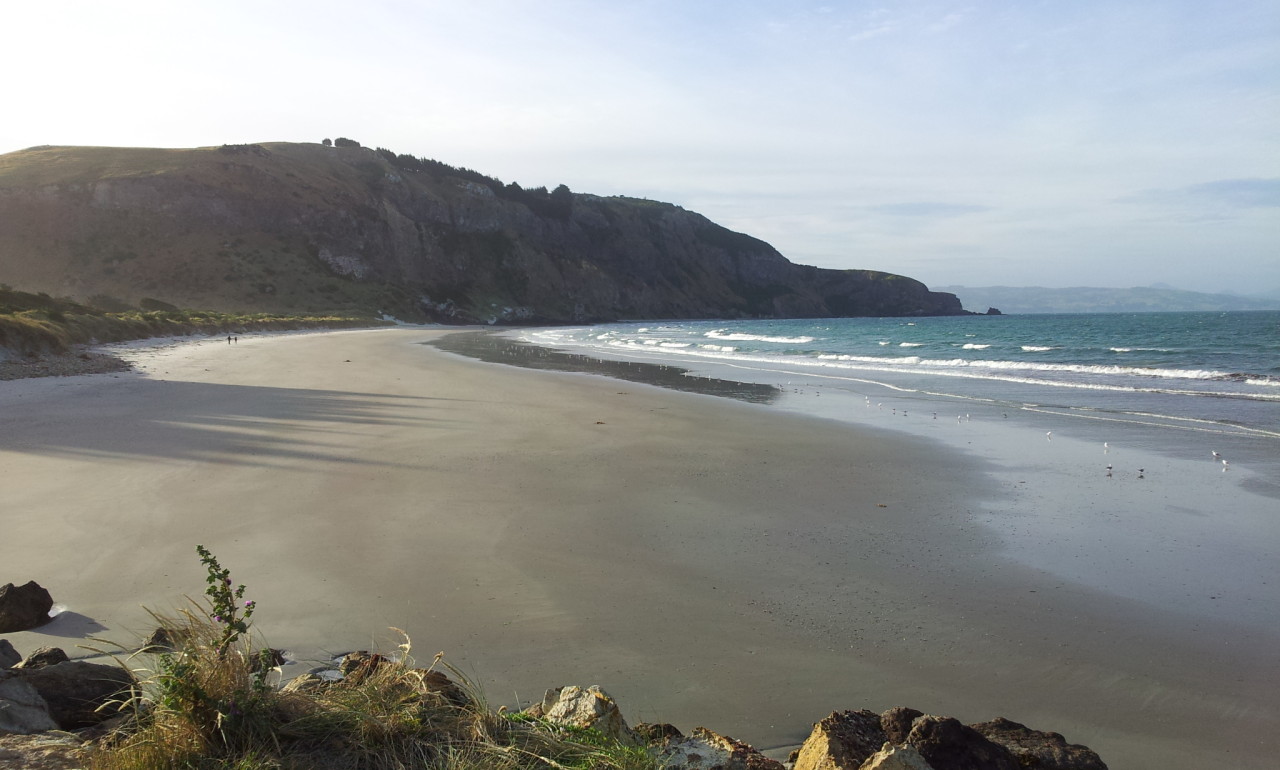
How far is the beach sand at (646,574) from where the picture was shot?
147 inches

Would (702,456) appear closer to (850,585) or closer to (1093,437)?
(850,585)

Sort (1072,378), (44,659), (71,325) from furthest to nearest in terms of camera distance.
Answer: (71,325)
(1072,378)
(44,659)

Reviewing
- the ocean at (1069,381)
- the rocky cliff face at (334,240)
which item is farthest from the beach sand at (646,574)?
the rocky cliff face at (334,240)

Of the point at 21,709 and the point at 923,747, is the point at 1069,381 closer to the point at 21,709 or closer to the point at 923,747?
the point at 923,747

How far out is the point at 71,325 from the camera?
24609mm

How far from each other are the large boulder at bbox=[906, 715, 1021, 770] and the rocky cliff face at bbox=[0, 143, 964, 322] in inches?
2339

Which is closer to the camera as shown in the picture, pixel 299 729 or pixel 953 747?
pixel 299 729

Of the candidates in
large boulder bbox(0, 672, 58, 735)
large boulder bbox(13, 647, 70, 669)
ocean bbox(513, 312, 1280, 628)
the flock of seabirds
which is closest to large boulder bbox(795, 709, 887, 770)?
large boulder bbox(0, 672, 58, 735)

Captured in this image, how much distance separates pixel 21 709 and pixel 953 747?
10.4 feet

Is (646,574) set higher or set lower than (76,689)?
lower

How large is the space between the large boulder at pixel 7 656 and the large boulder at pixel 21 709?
2.09 feet

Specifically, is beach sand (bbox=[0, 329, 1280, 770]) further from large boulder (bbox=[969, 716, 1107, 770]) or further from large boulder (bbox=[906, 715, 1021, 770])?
large boulder (bbox=[906, 715, 1021, 770])

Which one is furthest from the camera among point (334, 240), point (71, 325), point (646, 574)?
point (334, 240)

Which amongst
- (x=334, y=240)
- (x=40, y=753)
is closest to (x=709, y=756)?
(x=40, y=753)
